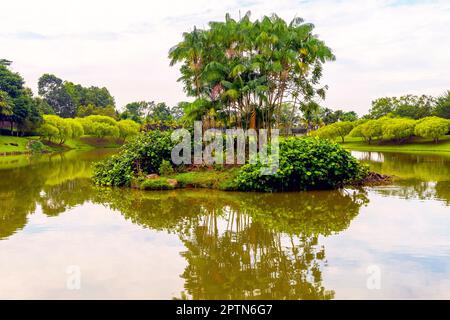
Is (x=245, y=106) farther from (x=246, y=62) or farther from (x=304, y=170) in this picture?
(x=304, y=170)

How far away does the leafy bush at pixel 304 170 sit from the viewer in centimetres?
1563

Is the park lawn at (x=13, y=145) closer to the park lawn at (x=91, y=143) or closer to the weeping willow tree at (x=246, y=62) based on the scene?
the park lawn at (x=91, y=143)

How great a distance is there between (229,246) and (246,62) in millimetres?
11649

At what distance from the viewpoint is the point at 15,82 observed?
55.8 metres

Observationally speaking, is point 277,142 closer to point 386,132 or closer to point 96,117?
point 386,132

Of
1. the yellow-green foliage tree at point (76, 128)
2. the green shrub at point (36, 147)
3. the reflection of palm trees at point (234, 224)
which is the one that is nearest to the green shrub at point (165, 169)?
the reflection of palm trees at point (234, 224)

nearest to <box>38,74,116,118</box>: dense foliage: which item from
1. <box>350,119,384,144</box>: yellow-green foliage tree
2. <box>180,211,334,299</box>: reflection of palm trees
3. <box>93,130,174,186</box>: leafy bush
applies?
<box>350,119,384,144</box>: yellow-green foliage tree

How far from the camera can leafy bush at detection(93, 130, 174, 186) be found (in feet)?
59.8

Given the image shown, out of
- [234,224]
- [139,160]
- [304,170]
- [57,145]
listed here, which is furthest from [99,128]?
[234,224]

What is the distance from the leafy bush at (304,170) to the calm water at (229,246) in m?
0.85

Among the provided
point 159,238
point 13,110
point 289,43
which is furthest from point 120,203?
point 13,110

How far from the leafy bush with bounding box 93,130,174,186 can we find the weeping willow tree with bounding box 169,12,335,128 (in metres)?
1.86

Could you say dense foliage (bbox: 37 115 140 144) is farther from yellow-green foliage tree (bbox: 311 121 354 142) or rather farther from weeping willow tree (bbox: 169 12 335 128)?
weeping willow tree (bbox: 169 12 335 128)

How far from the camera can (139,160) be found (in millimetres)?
18500
